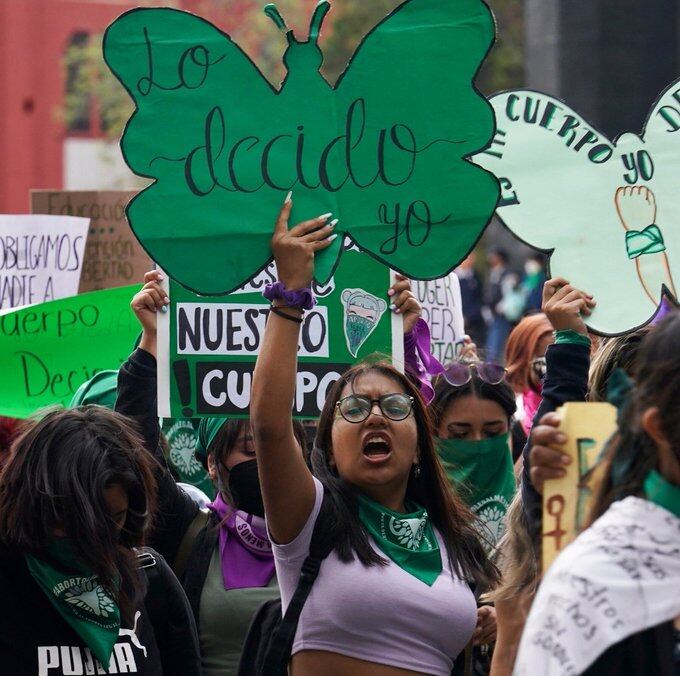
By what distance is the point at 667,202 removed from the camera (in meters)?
3.79

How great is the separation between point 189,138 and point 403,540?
3.58 ft

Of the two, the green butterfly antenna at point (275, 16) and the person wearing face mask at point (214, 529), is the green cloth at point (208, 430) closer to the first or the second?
the person wearing face mask at point (214, 529)

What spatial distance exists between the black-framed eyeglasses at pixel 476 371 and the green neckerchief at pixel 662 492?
2.50 m

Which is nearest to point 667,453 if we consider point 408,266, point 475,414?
point 408,266

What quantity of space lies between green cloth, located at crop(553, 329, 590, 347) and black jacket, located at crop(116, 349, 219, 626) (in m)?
1.19

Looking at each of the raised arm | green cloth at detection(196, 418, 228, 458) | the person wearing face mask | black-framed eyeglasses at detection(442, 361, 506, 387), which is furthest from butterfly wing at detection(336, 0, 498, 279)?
black-framed eyeglasses at detection(442, 361, 506, 387)

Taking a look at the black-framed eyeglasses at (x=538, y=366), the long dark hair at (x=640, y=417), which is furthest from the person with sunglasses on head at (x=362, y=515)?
the black-framed eyeglasses at (x=538, y=366)

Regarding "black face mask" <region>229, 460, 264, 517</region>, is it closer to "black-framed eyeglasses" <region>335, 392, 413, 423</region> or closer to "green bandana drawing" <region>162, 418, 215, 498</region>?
"black-framed eyeglasses" <region>335, 392, 413, 423</region>

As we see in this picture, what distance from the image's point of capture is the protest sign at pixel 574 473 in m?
2.26

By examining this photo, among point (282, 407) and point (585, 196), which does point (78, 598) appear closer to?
point (282, 407)

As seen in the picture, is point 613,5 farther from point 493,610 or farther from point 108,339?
point 493,610

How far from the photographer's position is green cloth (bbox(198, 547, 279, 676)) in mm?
3875

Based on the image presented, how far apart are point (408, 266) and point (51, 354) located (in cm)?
223

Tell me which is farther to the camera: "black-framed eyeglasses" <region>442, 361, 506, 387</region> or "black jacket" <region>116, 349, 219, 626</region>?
"black-framed eyeglasses" <region>442, 361, 506, 387</region>
